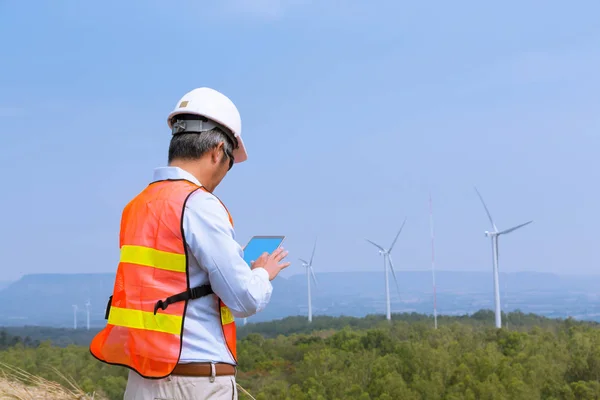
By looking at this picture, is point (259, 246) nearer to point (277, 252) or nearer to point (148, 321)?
point (277, 252)

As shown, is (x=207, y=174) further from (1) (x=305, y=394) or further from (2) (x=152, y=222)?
(1) (x=305, y=394)

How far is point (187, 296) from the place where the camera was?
349 cm

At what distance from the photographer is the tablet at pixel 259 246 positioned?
4.05 metres

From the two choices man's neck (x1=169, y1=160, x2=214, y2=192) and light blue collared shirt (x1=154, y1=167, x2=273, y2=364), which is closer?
light blue collared shirt (x1=154, y1=167, x2=273, y2=364)

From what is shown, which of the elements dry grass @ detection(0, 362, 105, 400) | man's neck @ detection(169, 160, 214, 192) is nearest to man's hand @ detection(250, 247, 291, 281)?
man's neck @ detection(169, 160, 214, 192)

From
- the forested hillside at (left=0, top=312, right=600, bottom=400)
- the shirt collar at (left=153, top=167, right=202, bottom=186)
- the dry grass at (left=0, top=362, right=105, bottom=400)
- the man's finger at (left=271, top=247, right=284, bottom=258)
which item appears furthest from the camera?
the forested hillside at (left=0, top=312, right=600, bottom=400)

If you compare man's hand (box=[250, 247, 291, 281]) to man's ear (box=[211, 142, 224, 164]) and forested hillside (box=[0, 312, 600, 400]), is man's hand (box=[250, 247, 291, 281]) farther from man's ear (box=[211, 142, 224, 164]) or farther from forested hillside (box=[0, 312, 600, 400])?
forested hillside (box=[0, 312, 600, 400])

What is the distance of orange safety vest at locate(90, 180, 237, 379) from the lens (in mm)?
3459

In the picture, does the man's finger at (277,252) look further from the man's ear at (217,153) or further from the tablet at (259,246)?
the man's ear at (217,153)

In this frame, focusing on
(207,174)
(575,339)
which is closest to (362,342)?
(575,339)

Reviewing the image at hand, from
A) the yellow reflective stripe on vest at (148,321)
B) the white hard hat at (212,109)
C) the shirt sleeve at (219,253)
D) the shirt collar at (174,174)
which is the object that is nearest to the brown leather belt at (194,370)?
the yellow reflective stripe on vest at (148,321)

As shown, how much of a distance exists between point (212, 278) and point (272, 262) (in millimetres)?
488

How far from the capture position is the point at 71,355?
37.5 meters

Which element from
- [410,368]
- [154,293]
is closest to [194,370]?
[154,293]
